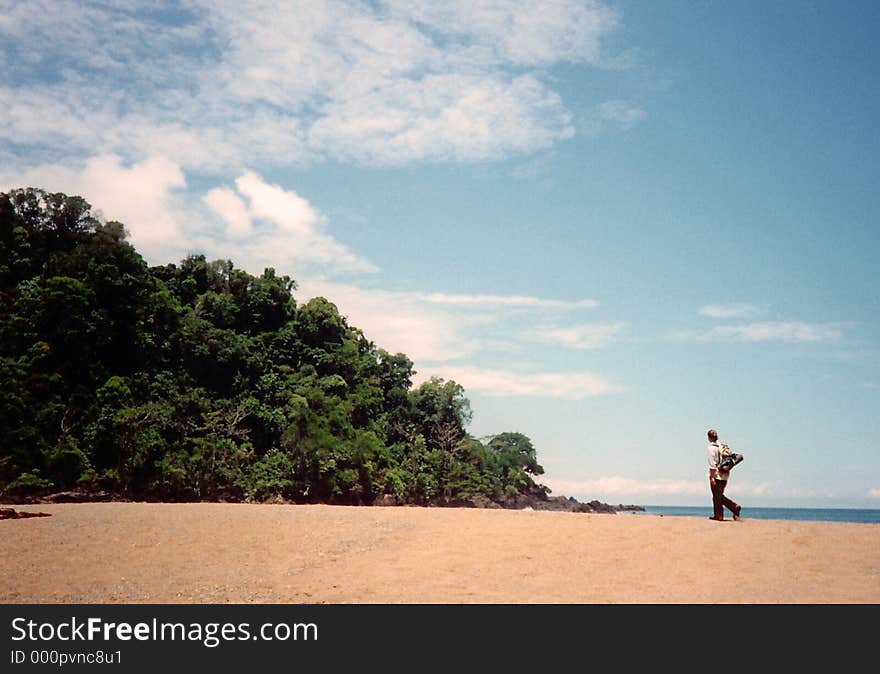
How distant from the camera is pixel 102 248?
38.4m

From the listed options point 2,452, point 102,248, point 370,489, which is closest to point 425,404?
point 370,489

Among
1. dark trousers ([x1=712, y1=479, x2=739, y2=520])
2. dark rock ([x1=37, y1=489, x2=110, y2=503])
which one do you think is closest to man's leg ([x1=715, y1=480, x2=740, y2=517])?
dark trousers ([x1=712, y1=479, x2=739, y2=520])

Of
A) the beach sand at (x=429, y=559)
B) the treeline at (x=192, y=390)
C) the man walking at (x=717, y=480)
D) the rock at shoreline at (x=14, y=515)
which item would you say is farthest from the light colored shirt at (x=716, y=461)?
the treeline at (x=192, y=390)

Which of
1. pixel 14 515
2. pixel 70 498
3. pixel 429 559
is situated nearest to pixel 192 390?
pixel 70 498

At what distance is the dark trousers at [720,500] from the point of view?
13.6 meters

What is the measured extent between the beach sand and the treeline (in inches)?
751

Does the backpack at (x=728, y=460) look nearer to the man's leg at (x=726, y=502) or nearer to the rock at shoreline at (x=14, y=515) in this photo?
the man's leg at (x=726, y=502)

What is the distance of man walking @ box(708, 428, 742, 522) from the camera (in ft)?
44.3

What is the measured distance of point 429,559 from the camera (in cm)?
1070

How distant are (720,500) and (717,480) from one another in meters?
0.45

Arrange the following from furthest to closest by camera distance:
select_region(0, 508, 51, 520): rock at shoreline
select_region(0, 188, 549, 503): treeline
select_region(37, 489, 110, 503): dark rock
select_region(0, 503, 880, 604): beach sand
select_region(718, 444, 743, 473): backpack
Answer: select_region(0, 188, 549, 503): treeline
select_region(37, 489, 110, 503): dark rock
select_region(0, 508, 51, 520): rock at shoreline
select_region(718, 444, 743, 473): backpack
select_region(0, 503, 880, 604): beach sand

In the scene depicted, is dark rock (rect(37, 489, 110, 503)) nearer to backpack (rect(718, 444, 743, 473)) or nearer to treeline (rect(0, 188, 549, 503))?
treeline (rect(0, 188, 549, 503))
